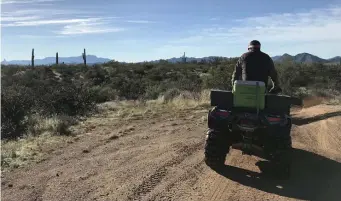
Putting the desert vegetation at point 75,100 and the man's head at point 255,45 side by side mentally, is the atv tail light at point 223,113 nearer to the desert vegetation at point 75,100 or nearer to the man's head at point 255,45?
the man's head at point 255,45

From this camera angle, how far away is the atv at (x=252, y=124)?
24.4 feet

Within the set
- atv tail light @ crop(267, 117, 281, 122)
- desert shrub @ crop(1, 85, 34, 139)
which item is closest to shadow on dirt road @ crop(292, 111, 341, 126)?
atv tail light @ crop(267, 117, 281, 122)

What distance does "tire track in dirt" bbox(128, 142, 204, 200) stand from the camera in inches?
276

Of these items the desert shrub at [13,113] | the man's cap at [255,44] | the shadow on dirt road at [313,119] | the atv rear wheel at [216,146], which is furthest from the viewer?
the desert shrub at [13,113]

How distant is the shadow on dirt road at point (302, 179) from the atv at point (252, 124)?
0.30 meters

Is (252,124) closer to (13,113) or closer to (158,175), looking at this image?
(158,175)

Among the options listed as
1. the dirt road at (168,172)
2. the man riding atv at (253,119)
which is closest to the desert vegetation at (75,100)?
the dirt road at (168,172)

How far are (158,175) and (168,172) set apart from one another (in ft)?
0.87

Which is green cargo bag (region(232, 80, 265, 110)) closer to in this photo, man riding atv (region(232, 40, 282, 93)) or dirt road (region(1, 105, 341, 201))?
man riding atv (region(232, 40, 282, 93))

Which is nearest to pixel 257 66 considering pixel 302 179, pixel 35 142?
pixel 302 179

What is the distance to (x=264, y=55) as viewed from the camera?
8.20 m

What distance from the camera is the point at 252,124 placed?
24.5 feet

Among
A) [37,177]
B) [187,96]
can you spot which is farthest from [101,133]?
[187,96]

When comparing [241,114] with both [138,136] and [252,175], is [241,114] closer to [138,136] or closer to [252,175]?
[252,175]
